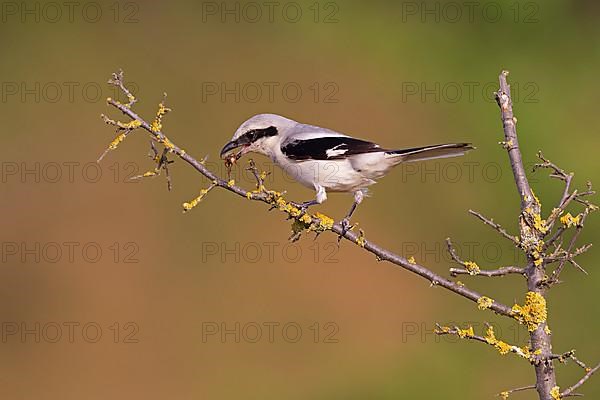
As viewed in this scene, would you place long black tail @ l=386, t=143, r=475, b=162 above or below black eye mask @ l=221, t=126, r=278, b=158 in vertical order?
below

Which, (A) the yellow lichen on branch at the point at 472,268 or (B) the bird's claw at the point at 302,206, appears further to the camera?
(B) the bird's claw at the point at 302,206

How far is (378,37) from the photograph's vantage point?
769 cm

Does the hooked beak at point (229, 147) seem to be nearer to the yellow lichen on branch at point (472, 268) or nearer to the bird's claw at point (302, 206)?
the bird's claw at point (302, 206)

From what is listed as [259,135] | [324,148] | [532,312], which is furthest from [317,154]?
[532,312]

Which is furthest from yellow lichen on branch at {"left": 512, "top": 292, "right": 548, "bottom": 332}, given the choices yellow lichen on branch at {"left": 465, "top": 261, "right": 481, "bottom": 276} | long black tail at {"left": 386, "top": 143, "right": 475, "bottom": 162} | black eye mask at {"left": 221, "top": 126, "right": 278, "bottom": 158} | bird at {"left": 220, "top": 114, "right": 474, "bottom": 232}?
black eye mask at {"left": 221, "top": 126, "right": 278, "bottom": 158}

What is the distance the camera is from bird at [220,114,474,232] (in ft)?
8.59

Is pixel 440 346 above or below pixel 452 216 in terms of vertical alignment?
below

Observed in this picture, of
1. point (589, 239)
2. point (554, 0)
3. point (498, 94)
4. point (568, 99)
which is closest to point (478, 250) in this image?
point (589, 239)

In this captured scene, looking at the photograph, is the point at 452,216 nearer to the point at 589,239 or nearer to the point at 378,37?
the point at 589,239

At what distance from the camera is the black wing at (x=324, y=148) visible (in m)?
2.63

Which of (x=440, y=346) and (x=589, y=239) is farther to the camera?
(x=589, y=239)

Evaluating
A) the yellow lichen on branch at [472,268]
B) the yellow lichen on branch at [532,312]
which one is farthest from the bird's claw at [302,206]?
the yellow lichen on branch at [532,312]

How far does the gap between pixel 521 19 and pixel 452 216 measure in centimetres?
226

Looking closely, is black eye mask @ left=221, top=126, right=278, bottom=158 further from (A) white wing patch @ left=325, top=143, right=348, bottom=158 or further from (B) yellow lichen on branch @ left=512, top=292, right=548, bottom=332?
(B) yellow lichen on branch @ left=512, top=292, right=548, bottom=332
